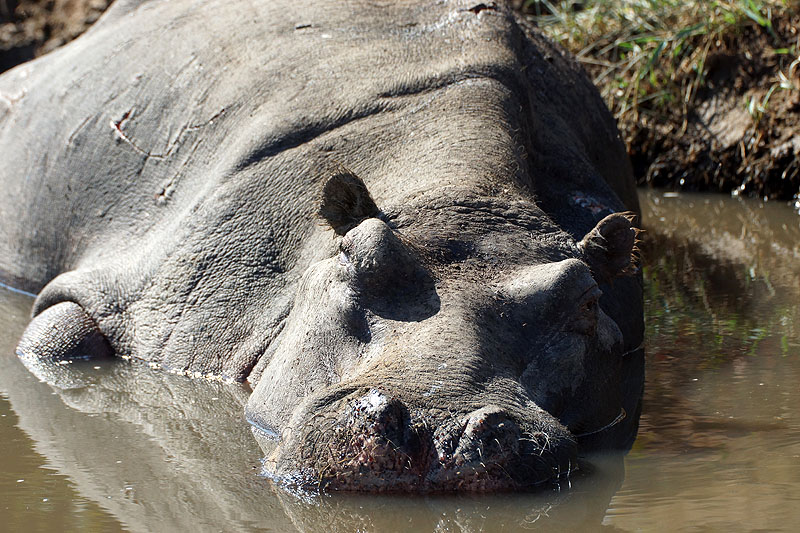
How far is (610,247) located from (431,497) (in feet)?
5.69

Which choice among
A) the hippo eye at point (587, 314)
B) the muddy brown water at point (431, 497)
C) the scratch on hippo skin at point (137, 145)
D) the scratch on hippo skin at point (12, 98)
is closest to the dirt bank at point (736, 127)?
the muddy brown water at point (431, 497)

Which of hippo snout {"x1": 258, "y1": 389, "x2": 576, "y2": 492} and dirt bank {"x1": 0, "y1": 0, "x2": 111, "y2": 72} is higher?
hippo snout {"x1": 258, "y1": 389, "x2": 576, "y2": 492}

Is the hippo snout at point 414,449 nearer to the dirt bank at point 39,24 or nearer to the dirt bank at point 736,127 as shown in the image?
the dirt bank at point 736,127

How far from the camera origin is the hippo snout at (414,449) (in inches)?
143

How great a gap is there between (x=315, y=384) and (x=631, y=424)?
131 centimetres

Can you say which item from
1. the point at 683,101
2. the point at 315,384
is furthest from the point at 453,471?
the point at 683,101

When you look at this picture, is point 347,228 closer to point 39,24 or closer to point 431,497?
point 431,497

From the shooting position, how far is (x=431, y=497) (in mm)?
3707

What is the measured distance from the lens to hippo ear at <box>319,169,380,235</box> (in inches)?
190

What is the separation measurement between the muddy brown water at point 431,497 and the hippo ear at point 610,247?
0.59m

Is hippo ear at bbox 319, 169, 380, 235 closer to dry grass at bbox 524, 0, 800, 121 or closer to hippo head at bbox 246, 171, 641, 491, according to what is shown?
hippo head at bbox 246, 171, 641, 491

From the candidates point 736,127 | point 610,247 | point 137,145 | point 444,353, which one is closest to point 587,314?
point 610,247

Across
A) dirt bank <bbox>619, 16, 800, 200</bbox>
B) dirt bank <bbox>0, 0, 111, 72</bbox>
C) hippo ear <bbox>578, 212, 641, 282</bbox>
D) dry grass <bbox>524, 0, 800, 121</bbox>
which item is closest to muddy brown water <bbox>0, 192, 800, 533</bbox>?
hippo ear <bbox>578, 212, 641, 282</bbox>

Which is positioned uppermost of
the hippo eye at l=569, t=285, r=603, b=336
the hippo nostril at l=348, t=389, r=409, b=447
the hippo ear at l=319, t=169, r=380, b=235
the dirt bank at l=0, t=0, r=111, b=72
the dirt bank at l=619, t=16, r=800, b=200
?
the hippo ear at l=319, t=169, r=380, b=235
